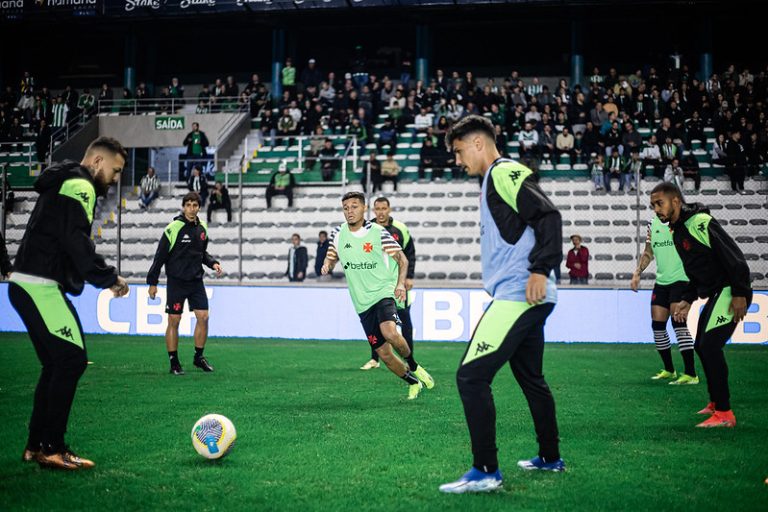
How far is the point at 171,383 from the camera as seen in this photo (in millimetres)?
10656

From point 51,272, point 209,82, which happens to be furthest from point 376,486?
point 209,82

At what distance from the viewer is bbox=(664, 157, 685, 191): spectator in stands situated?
19953 millimetres

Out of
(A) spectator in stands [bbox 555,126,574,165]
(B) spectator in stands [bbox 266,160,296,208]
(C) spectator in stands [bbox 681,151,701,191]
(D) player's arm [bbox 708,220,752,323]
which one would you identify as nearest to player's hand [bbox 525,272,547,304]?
(D) player's arm [bbox 708,220,752,323]

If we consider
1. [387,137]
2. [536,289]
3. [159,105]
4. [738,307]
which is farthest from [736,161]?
[159,105]

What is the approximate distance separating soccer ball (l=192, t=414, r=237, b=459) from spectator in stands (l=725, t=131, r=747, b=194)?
50.2 ft

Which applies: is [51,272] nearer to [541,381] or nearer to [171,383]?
[541,381]

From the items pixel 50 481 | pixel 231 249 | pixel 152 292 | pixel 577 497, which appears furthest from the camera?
pixel 231 249

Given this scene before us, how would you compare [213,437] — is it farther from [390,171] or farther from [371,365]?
[390,171]

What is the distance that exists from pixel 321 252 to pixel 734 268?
1264 centimetres

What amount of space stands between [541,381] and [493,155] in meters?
1.52

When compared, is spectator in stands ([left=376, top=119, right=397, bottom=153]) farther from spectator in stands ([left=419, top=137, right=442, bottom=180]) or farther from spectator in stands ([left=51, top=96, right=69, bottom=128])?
spectator in stands ([left=51, top=96, right=69, bottom=128])

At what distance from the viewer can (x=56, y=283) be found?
5.72m

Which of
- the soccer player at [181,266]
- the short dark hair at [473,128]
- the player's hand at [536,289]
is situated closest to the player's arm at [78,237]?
the short dark hair at [473,128]

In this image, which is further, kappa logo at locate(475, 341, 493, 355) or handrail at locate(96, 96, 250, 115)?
handrail at locate(96, 96, 250, 115)
